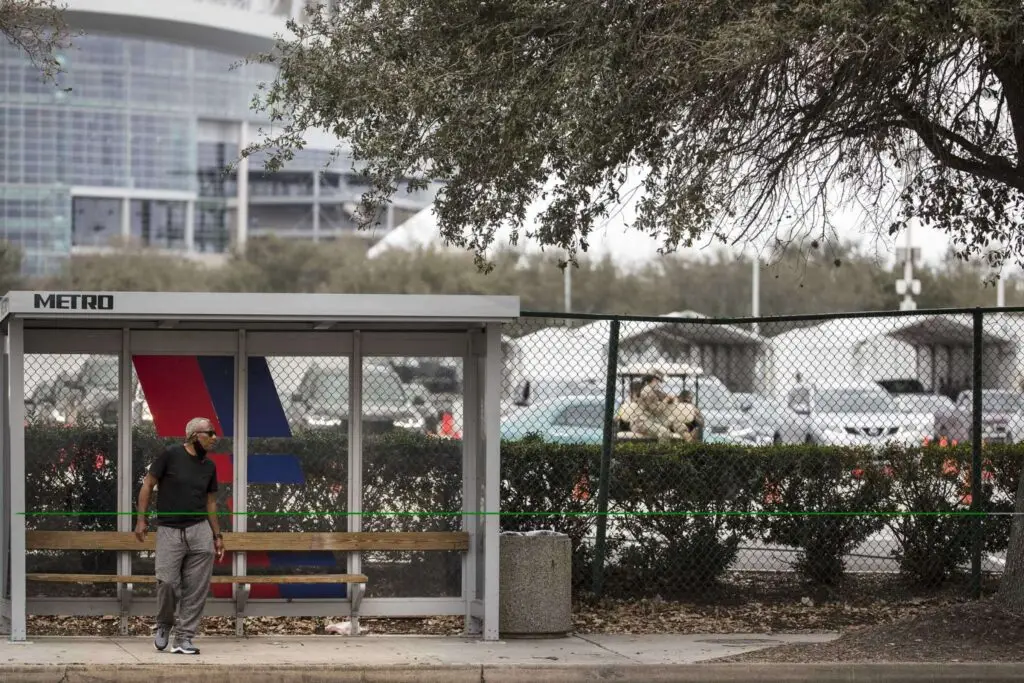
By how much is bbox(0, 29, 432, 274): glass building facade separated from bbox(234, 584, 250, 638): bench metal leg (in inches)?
4375

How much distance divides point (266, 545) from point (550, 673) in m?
2.52

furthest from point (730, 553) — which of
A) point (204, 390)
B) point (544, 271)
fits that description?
point (544, 271)

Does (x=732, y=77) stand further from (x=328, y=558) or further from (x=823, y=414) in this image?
(x=823, y=414)

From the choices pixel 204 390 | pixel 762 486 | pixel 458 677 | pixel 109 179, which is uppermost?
pixel 109 179

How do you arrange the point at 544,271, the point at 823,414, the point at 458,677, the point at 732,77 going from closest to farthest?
the point at 458,677 < the point at 732,77 < the point at 823,414 < the point at 544,271

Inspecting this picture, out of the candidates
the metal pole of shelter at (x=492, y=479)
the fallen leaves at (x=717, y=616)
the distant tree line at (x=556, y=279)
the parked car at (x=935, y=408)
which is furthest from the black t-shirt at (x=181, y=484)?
the distant tree line at (x=556, y=279)

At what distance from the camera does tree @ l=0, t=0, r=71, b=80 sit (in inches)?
449

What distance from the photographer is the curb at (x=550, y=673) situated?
8.81 metres

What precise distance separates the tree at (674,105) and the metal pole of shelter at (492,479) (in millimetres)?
1415

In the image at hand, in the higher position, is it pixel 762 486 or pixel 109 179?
pixel 109 179

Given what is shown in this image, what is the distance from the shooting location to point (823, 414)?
18016 mm

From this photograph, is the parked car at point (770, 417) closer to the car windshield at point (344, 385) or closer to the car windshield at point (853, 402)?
the car windshield at point (853, 402)

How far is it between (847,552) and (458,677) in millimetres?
4643

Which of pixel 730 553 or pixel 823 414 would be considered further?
pixel 823 414
